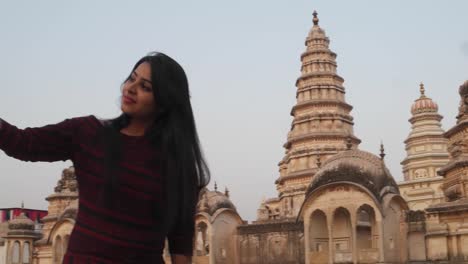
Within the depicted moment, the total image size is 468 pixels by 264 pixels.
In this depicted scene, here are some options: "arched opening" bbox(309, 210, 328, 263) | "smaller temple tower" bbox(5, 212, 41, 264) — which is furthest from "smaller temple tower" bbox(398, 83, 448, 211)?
"smaller temple tower" bbox(5, 212, 41, 264)

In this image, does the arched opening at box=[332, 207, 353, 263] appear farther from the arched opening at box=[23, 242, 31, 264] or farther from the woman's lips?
the arched opening at box=[23, 242, 31, 264]

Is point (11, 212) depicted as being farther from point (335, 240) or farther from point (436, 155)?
point (335, 240)

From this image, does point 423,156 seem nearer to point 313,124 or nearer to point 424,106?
point 424,106

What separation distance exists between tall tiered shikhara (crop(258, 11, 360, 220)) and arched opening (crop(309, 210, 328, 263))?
1221 centimetres

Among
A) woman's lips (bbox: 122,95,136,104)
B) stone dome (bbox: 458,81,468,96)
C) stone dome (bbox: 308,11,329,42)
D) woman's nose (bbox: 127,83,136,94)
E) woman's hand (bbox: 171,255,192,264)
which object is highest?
stone dome (bbox: 308,11,329,42)

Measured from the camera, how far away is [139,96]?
2605mm

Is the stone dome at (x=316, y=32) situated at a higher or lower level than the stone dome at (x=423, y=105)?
higher

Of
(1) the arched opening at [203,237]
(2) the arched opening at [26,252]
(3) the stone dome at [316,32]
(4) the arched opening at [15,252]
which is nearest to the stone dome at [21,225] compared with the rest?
(4) the arched opening at [15,252]

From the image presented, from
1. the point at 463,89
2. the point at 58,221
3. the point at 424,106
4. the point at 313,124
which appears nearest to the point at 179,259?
the point at 463,89

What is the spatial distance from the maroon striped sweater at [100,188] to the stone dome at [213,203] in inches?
894

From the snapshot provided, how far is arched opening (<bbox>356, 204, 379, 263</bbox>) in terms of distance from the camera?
1991 cm

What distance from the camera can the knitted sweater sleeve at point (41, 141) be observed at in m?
2.36

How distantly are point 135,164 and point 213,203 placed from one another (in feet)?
76.4

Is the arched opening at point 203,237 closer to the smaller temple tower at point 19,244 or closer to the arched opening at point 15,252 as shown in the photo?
the smaller temple tower at point 19,244
